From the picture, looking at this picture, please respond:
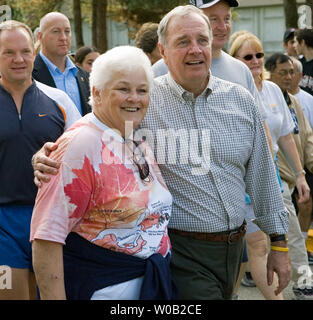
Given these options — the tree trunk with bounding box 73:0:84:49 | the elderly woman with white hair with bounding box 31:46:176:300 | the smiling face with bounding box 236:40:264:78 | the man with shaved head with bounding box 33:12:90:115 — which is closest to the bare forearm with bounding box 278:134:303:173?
the smiling face with bounding box 236:40:264:78

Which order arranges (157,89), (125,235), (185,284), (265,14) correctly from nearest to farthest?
1. (125,235)
2. (185,284)
3. (157,89)
4. (265,14)

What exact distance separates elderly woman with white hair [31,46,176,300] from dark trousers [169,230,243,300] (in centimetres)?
28

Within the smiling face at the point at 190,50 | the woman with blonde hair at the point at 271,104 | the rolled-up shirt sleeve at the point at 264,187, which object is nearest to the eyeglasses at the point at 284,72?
the woman with blonde hair at the point at 271,104

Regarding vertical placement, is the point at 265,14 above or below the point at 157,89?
above

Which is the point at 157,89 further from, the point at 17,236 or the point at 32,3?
the point at 32,3

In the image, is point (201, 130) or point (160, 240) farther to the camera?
point (201, 130)

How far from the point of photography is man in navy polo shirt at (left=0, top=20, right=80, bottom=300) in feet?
11.3

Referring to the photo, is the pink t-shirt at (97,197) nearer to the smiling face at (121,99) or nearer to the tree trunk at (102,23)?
the smiling face at (121,99)

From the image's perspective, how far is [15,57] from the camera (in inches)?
142

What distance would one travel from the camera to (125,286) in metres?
2.49

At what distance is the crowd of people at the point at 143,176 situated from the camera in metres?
2.38

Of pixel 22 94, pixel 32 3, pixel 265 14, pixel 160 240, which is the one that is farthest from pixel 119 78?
pixel 265 14

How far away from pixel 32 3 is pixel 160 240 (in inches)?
749

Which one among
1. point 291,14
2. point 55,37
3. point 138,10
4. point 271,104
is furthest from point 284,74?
point 138,10
